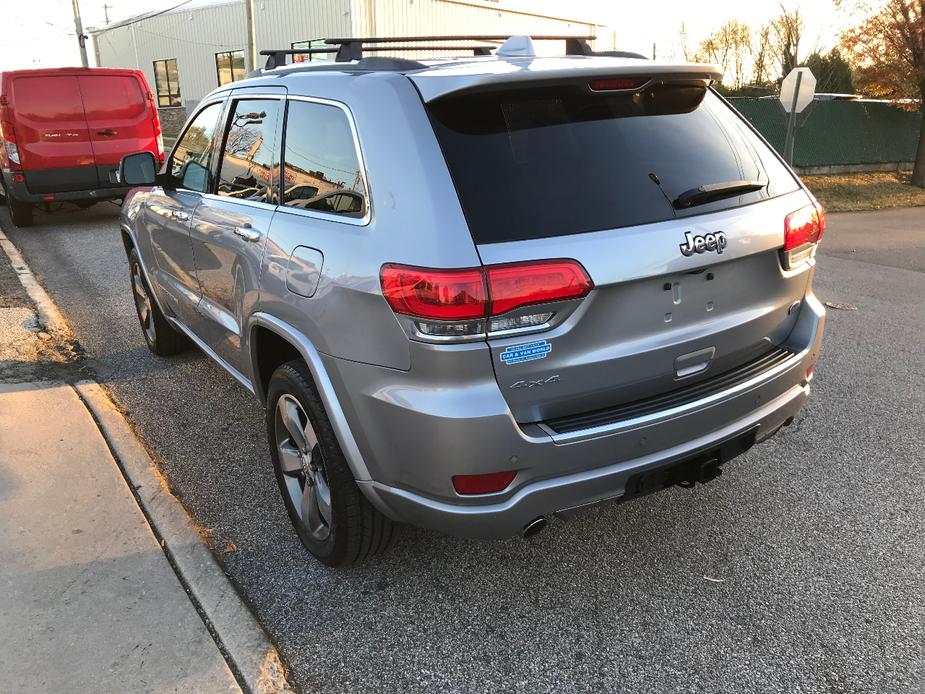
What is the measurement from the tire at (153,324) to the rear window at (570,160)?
3565mm

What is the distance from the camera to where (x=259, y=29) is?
24.9 metres

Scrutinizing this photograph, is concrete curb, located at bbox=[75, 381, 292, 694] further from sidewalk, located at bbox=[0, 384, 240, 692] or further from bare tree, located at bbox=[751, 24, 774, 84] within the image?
bare tree, located at bbox=[751, 24, 774, 84]

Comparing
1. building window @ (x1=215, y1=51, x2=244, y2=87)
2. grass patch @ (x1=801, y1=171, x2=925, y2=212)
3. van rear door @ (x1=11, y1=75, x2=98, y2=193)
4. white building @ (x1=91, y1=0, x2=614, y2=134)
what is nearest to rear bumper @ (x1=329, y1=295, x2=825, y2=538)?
van rear door @ (x1=11, y1=75, x2=98, y2=193)

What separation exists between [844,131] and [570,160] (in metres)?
18.9

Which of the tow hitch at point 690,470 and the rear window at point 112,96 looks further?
the rear window at point 112,96

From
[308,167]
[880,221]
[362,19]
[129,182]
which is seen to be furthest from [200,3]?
[308,167]

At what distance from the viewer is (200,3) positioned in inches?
1112

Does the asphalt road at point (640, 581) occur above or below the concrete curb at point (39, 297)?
above

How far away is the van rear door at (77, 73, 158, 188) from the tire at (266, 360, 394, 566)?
905 centimetres

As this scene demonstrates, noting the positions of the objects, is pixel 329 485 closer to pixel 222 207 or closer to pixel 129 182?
pixel 222 207

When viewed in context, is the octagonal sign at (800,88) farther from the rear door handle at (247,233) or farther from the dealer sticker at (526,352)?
the dealer sticker at (526,352)

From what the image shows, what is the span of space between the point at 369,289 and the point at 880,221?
12.7 metres

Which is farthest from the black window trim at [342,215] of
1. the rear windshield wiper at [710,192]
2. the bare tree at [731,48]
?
the bare tree at [731,48]

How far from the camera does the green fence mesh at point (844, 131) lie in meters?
17.4
